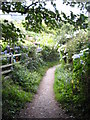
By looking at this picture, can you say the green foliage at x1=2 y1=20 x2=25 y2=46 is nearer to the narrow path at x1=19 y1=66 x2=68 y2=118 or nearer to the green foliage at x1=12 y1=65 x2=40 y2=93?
the narrow path at x1=19 y1=66 x2=68 y2=118

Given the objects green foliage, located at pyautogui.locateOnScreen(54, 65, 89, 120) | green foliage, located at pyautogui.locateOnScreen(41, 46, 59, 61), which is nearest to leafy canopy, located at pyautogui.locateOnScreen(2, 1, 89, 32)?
green foliage, located at pyautogui.locateOnScreen(54, 65, 89, 120)

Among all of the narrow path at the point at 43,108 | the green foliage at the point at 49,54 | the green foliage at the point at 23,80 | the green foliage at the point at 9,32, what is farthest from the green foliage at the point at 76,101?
the green foliage at the point at 49,54

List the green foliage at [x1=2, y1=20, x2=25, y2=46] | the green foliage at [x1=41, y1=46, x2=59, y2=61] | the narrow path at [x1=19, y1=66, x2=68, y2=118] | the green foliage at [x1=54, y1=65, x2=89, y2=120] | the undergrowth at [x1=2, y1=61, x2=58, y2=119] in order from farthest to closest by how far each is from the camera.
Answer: the green foliage at [x1=41, y1=46, x2=59, y2=61] < the narrow path at [x1=19, y1=66, x2=68, y2=118] < the undergrowth at [x1=2, y1=61, x2=58, y2=119] < the green foliage at [x1=54, y1=65, x2=89, y2=120] < the green foliage at [x1=2, y1=20, x2=25, y2=46]

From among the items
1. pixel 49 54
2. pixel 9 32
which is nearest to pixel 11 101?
pixel 9 32

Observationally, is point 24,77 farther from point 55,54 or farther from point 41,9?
point 55,54

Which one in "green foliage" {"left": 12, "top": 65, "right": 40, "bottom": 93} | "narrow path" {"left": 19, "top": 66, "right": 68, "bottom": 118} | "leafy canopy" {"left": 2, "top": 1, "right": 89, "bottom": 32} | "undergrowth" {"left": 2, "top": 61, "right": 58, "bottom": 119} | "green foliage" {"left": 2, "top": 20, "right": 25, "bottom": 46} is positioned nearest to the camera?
"leafy canopy" {"left": 2, "top": 1, "right": 89, "bottom": 32}

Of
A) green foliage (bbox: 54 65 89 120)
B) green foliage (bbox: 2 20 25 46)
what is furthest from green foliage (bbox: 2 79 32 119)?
green foliage (bbox: 2 20 25 46)

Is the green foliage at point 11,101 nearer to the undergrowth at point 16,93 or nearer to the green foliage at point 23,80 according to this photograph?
the undergrowth at point 16,93

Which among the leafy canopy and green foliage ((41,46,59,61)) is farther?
green foliage ((41,46,59,61))

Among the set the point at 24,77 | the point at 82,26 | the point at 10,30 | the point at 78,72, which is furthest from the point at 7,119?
the point at 24,77

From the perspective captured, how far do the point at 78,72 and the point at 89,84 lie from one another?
76 centimetres

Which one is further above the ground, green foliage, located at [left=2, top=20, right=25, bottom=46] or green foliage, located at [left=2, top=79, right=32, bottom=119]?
green foliage, located at [left=2, top=20, right=25, bottom=46]

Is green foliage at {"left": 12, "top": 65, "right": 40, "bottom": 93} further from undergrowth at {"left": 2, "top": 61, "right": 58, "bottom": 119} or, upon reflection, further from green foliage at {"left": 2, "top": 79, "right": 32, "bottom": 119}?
green foliage at {"left": 2, "top": 79, "right": 32, "bottom": 119}

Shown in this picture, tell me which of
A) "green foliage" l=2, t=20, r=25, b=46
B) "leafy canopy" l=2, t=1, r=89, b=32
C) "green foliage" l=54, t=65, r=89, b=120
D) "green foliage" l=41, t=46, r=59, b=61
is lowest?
"green foliage" l=41, t=46, r=59, b=61
